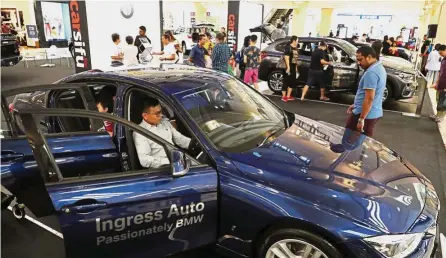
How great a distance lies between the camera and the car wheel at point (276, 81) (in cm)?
884

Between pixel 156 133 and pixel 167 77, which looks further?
pixel 167 77

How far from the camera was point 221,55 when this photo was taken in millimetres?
7441

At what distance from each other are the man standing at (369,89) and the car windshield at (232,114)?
1.18m

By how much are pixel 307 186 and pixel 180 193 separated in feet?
2.51

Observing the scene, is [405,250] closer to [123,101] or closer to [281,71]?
[123,101]

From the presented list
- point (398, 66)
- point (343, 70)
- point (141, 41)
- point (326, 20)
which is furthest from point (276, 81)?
point (326, 20)

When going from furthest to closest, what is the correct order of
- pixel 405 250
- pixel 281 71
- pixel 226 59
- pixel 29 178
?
pixel 281 71
pixel 226 59
pixel 29 178
pixel 405 250

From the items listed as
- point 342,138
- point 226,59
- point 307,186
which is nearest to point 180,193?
point 307,186

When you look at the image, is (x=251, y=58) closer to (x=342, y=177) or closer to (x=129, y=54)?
(x=129, y=54)

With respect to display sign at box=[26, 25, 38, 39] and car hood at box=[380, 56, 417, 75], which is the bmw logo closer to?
car hood at box=[380, 56, 417, 75]

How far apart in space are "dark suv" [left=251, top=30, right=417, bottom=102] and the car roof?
554 centimetres

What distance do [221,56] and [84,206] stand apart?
5.96 meters

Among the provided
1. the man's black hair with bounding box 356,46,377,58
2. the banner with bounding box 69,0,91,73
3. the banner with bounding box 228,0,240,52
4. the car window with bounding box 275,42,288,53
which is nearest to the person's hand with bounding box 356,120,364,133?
the man's black hair with bounding box 356,46,377,58

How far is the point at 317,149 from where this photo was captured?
254cm
